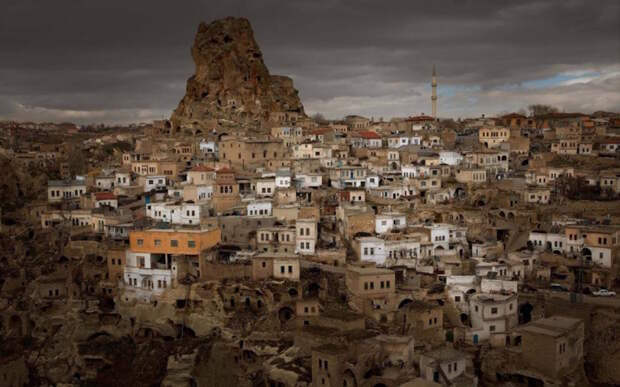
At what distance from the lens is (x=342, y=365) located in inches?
924

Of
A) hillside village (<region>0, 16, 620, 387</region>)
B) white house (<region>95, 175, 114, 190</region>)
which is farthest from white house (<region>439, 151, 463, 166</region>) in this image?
white house (<region>95, 175, 114, 190</region>)

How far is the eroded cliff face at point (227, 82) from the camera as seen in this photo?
2454 inches

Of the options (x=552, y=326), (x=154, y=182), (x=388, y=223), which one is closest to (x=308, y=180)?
(x=388, y=223)

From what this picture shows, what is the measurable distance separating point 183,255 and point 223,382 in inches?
300

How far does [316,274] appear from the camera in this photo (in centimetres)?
3078

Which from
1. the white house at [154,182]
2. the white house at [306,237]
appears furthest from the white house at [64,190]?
the white house at [306,237]

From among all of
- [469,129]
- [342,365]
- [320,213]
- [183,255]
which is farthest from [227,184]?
[469,129]

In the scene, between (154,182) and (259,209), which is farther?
(154,182)

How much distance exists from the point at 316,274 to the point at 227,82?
36144 mm

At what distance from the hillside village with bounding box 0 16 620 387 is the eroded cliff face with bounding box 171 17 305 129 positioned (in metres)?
14.0

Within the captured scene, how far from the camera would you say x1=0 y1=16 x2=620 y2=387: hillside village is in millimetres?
25750

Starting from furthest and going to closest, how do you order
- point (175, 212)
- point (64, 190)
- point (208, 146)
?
point (208, 146)
point (64, 190)
point (175, 212)

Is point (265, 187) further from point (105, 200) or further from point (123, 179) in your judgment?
point (123, 179)

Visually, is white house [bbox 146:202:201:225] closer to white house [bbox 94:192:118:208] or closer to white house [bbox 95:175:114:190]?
white house [bbox 94:192:118:208]
